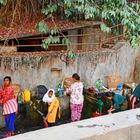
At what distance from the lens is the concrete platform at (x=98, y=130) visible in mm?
2791

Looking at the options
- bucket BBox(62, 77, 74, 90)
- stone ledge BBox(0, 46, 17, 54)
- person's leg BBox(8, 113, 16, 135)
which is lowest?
person's leg BBox(8, 113, 16, 135)

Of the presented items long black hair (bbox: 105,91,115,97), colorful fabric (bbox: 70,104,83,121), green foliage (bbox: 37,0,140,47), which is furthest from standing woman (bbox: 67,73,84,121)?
green foliage (bbox: 37,0,140,47)

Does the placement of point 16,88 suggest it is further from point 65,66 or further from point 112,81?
point 112,81

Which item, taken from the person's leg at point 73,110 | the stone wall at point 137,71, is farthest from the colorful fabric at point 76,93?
the stone wall at point 137,71

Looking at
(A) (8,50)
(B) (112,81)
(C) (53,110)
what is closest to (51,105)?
(C) (53,110)

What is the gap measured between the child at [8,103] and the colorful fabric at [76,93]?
1.43 m

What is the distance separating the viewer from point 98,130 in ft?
9.64

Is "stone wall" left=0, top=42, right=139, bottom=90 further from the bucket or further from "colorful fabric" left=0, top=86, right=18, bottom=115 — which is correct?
"colorful fabric" left=0, top=86, right=18, bottom=115

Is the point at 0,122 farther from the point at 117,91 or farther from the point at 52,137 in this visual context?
the point at 52,137

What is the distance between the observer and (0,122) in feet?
24.3

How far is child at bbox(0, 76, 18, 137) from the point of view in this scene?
677 cm

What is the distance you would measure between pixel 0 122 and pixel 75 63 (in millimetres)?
2439

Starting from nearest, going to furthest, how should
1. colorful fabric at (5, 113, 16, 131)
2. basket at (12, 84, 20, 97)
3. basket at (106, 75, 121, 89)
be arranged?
colorful fabric at (5, 113, 16, 131), basket at (12, 84, 20, 97), basket at (106, 75, 121, 89)

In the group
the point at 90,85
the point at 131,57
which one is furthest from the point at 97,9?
the point at 131,57
